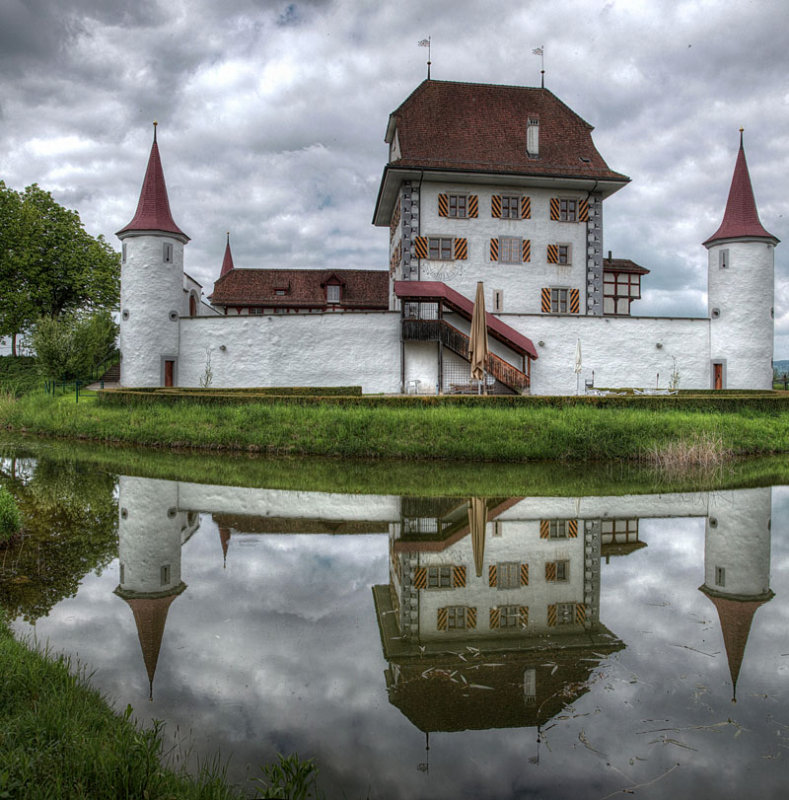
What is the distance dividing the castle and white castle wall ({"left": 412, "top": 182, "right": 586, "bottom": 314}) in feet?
0.20

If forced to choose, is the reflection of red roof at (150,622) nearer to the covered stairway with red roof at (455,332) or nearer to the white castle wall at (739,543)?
the white castle wall at (739,543)

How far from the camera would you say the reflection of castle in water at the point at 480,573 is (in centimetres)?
420

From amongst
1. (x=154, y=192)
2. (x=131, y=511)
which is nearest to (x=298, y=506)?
(x=131, y=511)

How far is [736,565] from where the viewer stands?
708cm

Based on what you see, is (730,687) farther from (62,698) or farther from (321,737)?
(62,698)

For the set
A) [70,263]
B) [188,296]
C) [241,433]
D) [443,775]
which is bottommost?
[443,775]

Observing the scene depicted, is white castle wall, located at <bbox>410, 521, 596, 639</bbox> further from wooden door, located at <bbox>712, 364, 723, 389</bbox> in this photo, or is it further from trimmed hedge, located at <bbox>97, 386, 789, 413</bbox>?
wooden door, located at <bbox>712, 364, 723, 389</bbox>

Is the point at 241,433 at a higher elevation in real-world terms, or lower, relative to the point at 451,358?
lower

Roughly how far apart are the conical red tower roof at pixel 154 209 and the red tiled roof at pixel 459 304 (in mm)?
10219

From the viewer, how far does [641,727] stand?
12.0ft

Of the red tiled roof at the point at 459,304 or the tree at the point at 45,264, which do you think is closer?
the red tiled roof at the point at 459,304

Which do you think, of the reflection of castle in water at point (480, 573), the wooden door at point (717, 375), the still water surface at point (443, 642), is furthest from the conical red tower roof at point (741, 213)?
the still water surface at point (443, 642)

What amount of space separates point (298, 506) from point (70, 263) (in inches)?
1422

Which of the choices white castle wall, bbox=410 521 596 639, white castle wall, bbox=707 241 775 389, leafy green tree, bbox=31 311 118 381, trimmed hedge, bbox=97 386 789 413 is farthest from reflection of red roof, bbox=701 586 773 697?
leafy green tree, bbox=31 311 118 381
